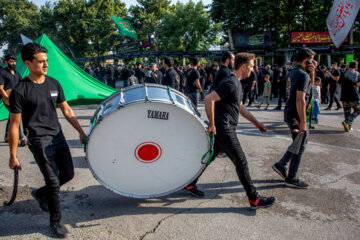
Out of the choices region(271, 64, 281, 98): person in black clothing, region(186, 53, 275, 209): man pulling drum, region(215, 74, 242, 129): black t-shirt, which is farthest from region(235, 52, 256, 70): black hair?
region(271, 64, 281, 98): person in black clothing

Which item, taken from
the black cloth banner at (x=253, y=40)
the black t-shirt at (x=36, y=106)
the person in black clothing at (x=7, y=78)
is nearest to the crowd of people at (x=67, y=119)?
the black t-shirt at (x=36, y=106)

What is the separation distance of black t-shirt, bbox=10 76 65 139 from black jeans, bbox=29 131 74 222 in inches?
3.2

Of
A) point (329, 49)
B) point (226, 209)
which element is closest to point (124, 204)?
point (226, 209)

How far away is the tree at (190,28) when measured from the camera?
39.8m

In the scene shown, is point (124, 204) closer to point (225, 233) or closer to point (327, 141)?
point (225, 233)

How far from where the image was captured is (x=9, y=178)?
4.18 m

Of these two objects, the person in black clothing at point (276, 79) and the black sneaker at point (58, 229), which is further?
the person in black clothing at point (276, 79)

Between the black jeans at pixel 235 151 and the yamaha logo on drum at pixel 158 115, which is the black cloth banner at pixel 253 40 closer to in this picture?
the black jeans at pixel 235 151

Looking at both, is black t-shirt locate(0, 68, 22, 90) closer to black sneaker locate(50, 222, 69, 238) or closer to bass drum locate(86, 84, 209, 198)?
bass drum locate(86, 84, 209, 198)

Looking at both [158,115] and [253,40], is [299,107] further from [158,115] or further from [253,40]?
[253,40]

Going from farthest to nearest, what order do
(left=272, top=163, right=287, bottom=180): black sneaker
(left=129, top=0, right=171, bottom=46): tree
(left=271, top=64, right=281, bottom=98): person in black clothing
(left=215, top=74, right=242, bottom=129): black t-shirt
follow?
(left=129, top=0, right=171, bottom=46): tree → (left=271, top=64, right=281, bottom=98): person in black clothing → (left=272, top=163, right=287, bottom=180): black sneaker → (left=215, top=74, right=242, bottom=129): black t-shirt

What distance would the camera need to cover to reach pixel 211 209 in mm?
3338

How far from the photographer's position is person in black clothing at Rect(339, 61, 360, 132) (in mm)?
7000

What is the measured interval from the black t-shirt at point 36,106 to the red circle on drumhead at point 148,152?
2.83 feet
